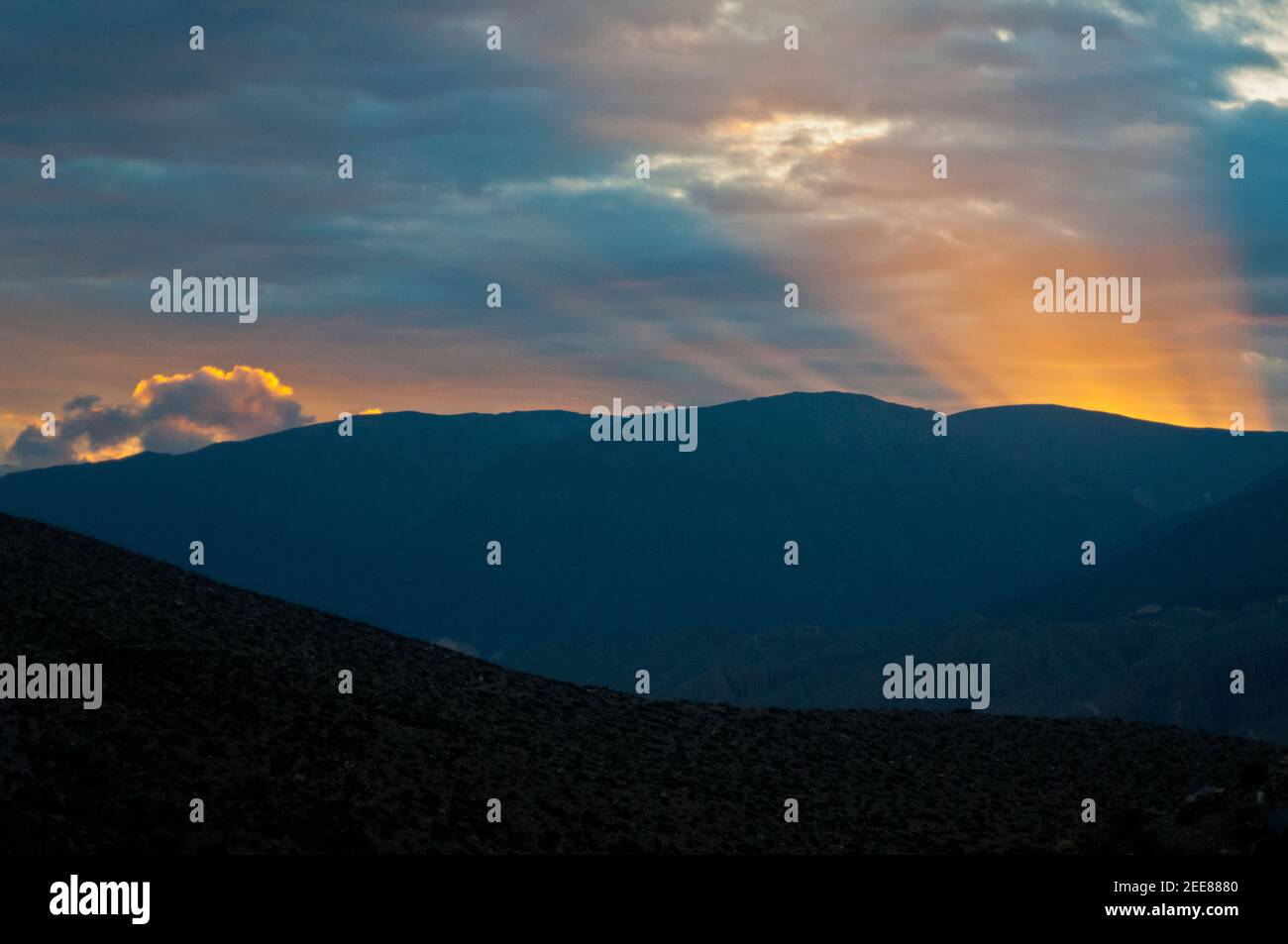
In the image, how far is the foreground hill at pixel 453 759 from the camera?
39219 mm

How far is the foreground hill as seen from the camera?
1544 inches

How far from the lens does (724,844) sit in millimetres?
46562

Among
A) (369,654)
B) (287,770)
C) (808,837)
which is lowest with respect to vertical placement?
(808,837)

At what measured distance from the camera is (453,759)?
49.2m

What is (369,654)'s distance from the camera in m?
61.3
